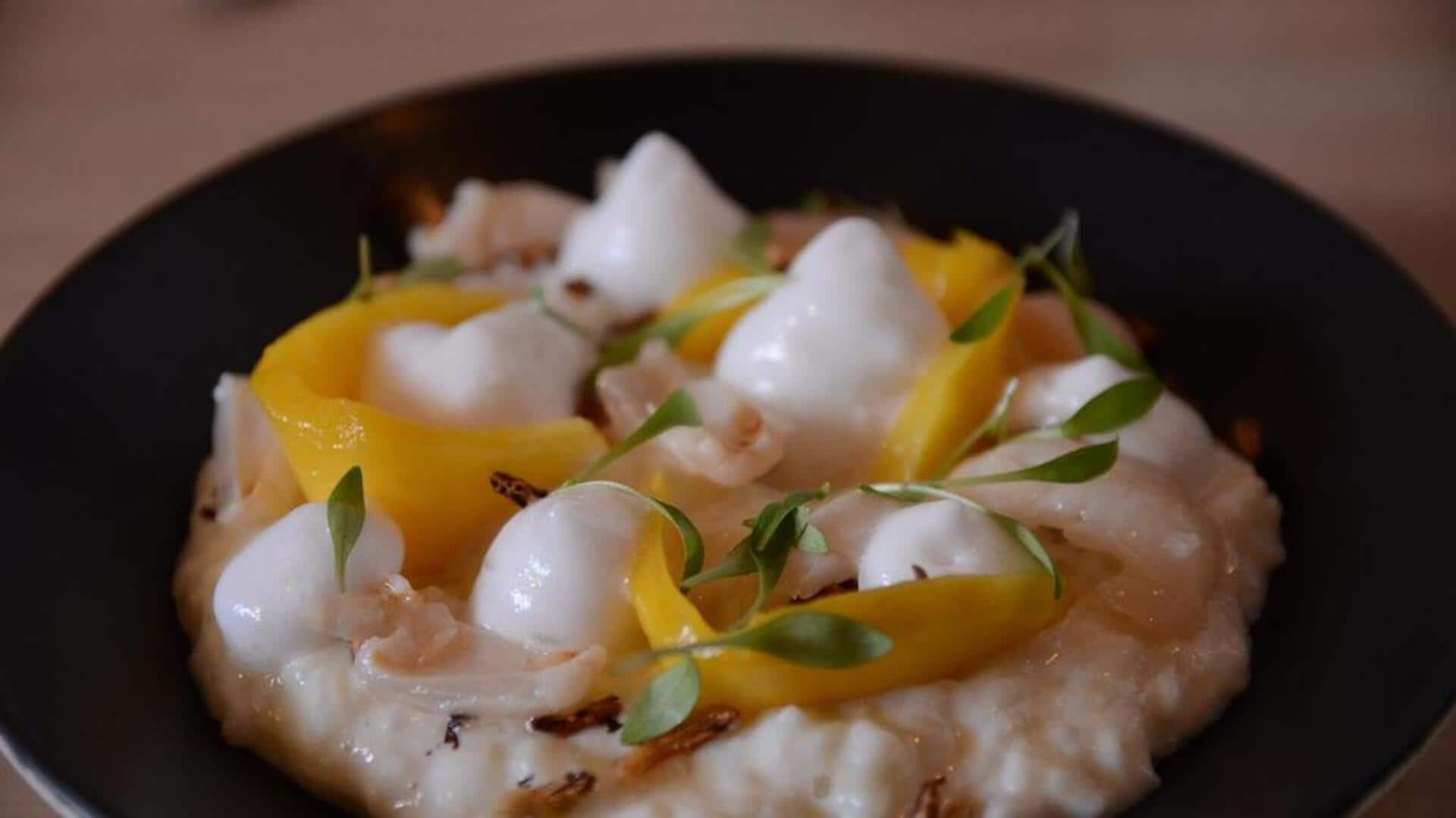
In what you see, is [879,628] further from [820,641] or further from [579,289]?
[579,289]

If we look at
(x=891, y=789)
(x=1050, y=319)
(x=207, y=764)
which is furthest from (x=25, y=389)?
(x=1050, y=319)

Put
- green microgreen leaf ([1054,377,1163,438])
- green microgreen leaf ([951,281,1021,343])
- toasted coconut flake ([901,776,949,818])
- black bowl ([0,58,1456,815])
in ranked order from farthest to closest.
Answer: green microgreen leaf ([951,281,1021,343]) → green microgreen leaf ([1054,377,1163,438]) → black bowl ([0,58,1456,815]) → toasted coconut flake ([901,776,949,818])

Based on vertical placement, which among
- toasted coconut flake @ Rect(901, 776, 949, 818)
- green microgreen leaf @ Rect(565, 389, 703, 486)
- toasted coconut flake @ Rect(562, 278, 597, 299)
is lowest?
toasted coconut flake @ Rect(901, 776, 949, 818)

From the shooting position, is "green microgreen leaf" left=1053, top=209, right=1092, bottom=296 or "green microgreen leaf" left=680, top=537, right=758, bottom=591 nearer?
"green microgreen leaf" left=680, top=537, right=758, bottom=591

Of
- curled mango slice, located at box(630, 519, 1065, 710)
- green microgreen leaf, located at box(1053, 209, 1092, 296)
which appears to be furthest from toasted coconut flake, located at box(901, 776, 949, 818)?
green microgreen leaf, located at box(1053, 209, 1092, 296)

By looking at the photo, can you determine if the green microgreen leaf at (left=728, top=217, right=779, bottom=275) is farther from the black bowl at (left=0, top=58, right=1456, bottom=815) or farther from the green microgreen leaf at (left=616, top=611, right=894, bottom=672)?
the green microgreen leaf at (left=616, top=611, right=894, bottom=672)

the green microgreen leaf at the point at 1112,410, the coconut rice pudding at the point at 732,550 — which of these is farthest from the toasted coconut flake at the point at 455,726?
the green microgreen leaf at the point at 1112,410
